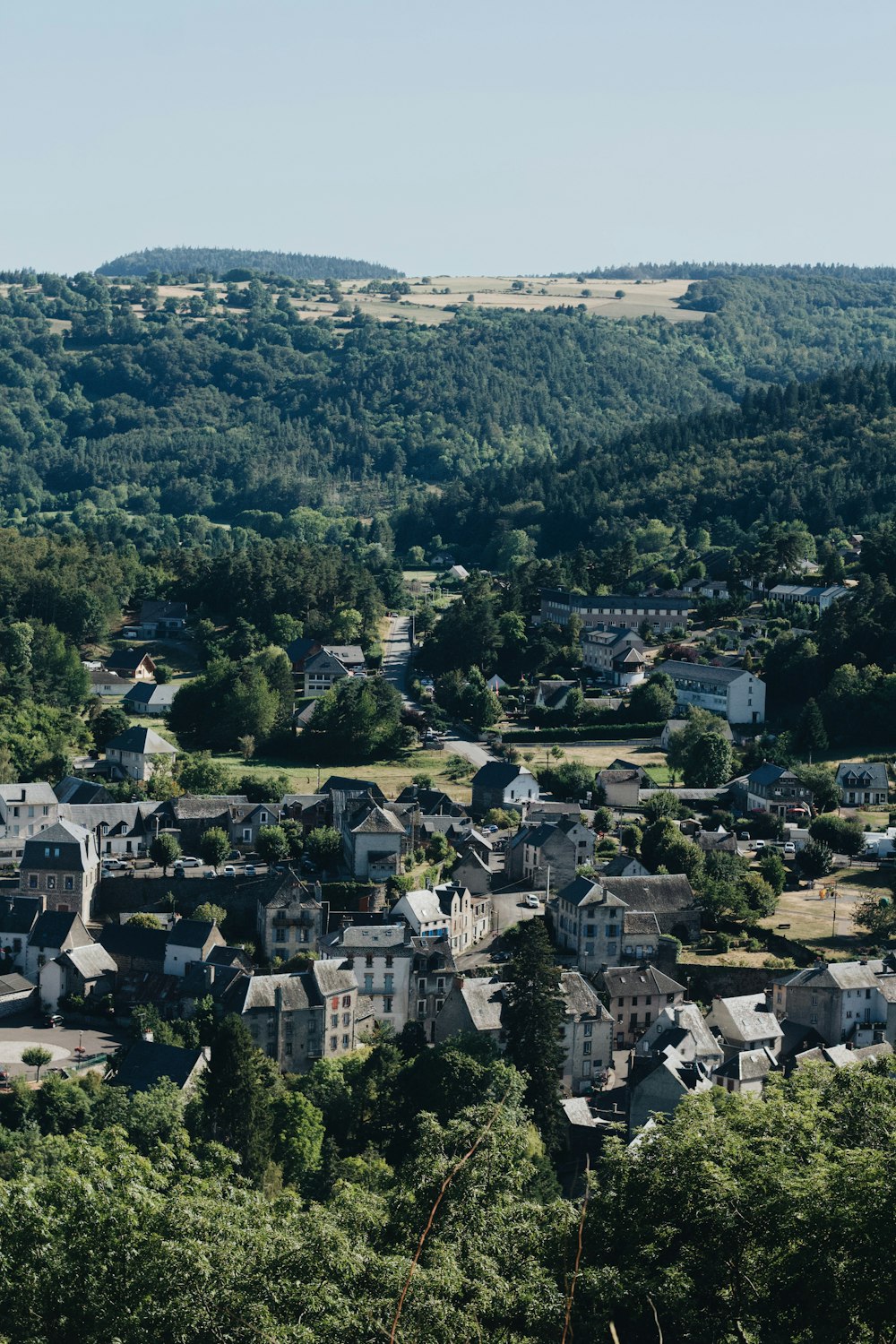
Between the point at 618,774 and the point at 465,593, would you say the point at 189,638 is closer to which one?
the point at 465,593

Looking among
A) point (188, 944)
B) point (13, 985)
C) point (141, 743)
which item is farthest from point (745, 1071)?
point (141, 743)

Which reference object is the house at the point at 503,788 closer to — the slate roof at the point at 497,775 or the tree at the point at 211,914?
the slate roof at the point at 497,775

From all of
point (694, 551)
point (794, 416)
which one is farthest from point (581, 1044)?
point (794, 416)

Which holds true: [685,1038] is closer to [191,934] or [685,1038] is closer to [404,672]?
[191,934]

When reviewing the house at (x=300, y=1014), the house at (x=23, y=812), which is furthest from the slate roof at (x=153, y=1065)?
the house at (x=23, y=812)

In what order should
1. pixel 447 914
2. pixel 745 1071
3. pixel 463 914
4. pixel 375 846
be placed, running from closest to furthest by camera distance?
pixel 745 1071 → pixel 447 914 → pixel 463 914 → pixel 375 846

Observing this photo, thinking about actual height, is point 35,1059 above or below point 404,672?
below
